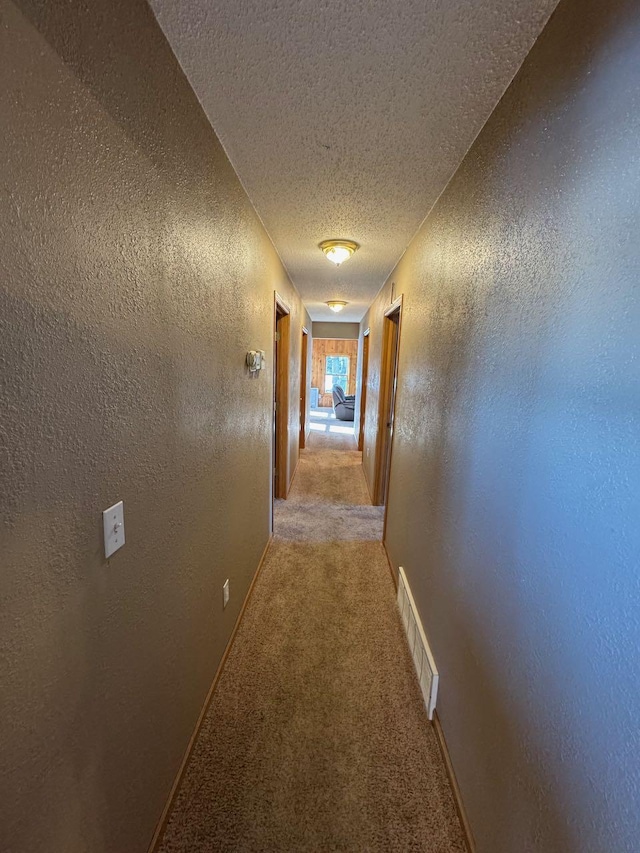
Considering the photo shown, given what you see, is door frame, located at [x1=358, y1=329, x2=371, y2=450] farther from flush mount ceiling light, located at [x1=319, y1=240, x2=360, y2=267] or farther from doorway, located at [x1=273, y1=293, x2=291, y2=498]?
flush mount ceiling light, located at [x1=319, y1=240, x2=360, y2=267]

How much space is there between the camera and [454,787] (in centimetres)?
124

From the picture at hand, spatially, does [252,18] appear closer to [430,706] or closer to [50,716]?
[50,716]

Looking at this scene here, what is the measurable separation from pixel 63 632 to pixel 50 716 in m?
0.15

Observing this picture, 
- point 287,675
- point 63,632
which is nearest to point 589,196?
point 63,632

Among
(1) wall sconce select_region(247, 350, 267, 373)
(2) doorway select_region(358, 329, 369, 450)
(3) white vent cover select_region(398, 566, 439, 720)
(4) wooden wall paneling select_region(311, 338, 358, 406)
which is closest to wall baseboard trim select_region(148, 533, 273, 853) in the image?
(3) white vent cover select_region(398, 566, 439, 720)

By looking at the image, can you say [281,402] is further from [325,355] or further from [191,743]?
[325,355]

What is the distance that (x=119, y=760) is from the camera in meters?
0.89

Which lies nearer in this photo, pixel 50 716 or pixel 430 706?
pixel 50 716

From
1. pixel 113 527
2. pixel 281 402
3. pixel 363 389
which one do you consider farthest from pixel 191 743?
pixel 363 389

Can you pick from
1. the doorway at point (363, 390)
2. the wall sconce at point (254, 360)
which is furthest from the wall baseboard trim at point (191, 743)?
the doorway at point (363, 390)

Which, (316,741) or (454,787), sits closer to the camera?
(454,787)

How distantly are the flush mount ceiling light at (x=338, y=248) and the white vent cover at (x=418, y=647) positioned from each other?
7.31 ft

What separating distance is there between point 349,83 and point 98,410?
1.19m

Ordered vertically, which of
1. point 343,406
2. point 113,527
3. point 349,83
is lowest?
point 343,406
